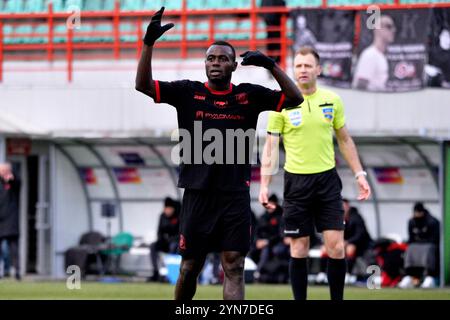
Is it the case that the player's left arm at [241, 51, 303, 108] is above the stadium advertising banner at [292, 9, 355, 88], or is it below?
below

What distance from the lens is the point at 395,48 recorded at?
19.2m

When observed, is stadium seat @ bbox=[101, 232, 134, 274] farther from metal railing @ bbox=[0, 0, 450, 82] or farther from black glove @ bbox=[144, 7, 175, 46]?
black glove @ bbox=[144, 7, 175, 46]

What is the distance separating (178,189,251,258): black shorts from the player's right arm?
0.82 meters

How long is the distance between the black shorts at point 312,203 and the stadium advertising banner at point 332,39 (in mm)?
8782

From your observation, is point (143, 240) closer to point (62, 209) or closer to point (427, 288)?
point (62, 209)

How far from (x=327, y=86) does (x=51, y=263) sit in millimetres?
5746

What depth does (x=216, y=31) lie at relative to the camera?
72.5ft

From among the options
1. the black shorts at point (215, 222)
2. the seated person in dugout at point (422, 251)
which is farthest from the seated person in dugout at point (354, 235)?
the black shorts at point (215, 222)

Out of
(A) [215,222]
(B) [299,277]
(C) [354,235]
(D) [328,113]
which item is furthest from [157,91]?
(C) [354,235]

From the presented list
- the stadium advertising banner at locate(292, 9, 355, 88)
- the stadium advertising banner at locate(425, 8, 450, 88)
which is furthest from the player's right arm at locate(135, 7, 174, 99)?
the stadium advertising banner at locate(292, 9, 355, 88)

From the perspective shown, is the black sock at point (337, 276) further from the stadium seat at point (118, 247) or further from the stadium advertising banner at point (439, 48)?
the stadium seat at point (118, 247)

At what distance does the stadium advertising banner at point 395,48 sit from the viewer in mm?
19109

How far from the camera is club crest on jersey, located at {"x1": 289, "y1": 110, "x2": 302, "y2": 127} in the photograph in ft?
35.7

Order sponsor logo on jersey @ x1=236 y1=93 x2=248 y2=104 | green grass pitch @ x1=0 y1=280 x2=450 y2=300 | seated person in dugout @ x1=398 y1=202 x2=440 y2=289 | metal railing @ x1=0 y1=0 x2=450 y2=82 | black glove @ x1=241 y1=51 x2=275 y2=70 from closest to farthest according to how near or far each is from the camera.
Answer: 1. black glove @ x1=241 y1=51 x2=275 y2=70
2. sponsor logo on jersey @ x1=236 y1=93 x2=248 y2=104
3. green grass pitch @ x1=0 y1=280 x2=450 y2=300
4. seated person in dugout @ x1=398 y1=202 x2=440 y2=289
5. metal railing @ x1=0 y1=0 x2=450 y2=82
